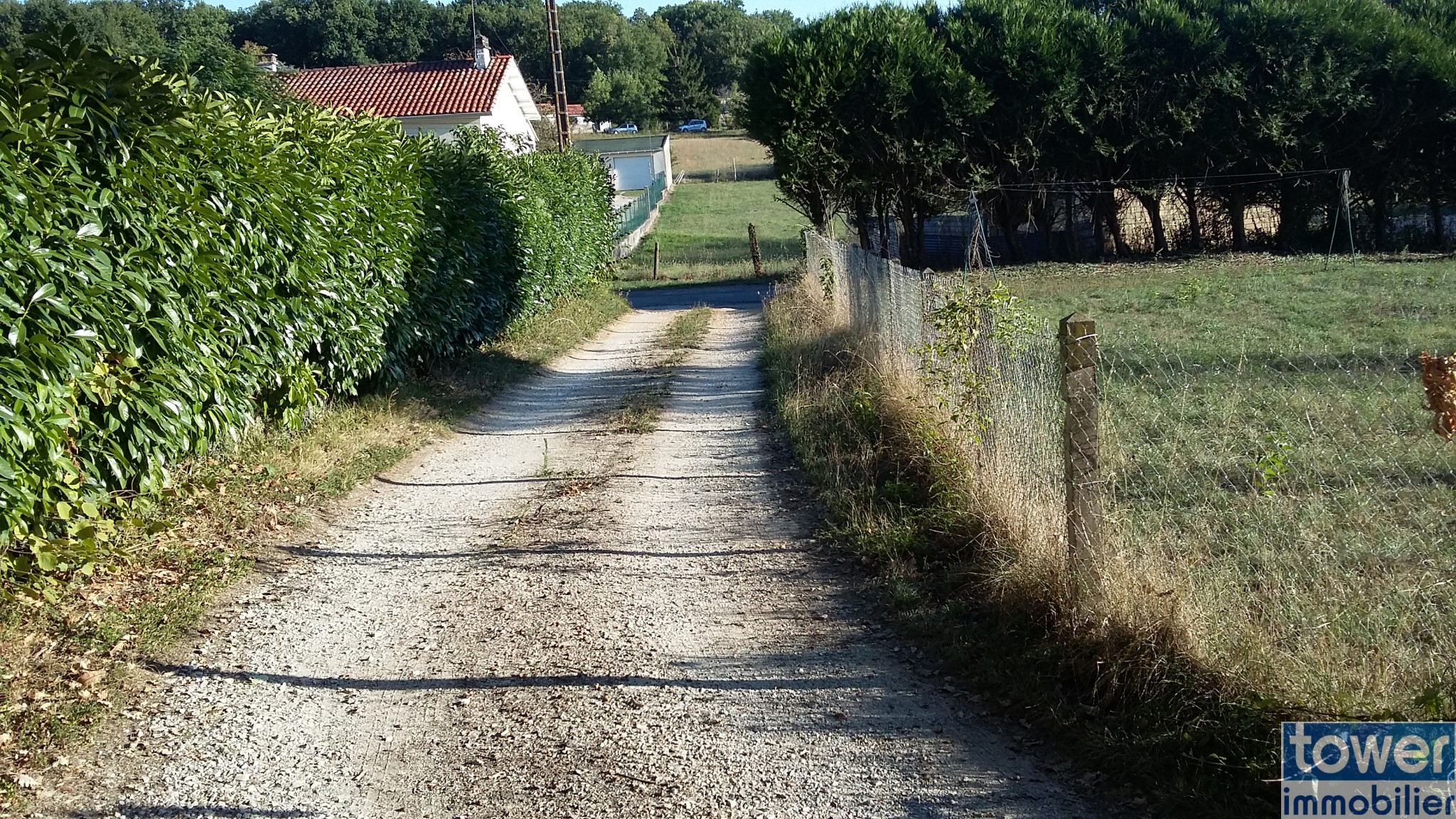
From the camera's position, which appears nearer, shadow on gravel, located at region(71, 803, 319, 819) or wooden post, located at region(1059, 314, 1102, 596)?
shadow on gravel, located at region(71, 803, 319, 819)

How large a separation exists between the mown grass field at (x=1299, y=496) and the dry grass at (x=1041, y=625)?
0.17m

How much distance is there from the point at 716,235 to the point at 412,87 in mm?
12609

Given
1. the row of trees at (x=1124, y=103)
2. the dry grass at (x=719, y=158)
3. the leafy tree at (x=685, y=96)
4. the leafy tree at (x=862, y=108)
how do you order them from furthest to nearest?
the leafy tree at (x=685, y=96) < the dry grass at (x=719, y=158) < the row of trees at (x=1124, y=103) < the leafy tree at (x=862, y=108)

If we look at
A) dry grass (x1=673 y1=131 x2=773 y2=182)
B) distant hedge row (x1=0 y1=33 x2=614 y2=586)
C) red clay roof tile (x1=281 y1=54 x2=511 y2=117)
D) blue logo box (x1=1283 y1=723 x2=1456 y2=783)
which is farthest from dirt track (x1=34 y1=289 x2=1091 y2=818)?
dry grass (x1=673 y1=131 x2=773 y2=182)

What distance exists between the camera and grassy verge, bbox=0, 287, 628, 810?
4.49m

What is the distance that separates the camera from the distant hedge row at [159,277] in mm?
4949

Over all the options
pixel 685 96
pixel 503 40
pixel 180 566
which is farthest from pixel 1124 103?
pixel 503 40

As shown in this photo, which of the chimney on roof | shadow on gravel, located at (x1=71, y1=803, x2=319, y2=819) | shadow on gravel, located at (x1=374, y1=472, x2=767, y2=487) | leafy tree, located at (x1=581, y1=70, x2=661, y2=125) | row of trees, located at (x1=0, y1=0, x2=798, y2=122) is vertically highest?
row of trees, located at (x1=0, y1=0, x2=798, y2=122)

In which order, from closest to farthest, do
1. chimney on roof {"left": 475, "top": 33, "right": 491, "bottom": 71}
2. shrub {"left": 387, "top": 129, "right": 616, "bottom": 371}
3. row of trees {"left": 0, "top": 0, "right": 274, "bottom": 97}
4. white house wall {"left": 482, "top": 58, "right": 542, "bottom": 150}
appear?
row of trees {"left": 0, "top": 0, "right": 274, "bottom": 97}, shrub {"left": 387, "top": 129, "right": 616, "bottom": 371}, white house wall {"left": 482, "top": 58, "right": 542, "bottom": 150}, chimney on roof {"left": 475, "top": 33, "right": 491, "bottom": 71}

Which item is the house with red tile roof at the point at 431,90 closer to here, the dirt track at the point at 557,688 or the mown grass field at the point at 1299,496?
the mown grass field at the point at 1299,496

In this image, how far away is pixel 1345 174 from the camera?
2280cm

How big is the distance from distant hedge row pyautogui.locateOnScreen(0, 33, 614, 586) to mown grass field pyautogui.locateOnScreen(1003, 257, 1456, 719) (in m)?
4.62

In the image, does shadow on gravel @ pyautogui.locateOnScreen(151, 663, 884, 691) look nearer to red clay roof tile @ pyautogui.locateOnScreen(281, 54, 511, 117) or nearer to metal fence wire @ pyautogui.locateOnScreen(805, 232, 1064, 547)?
metal fence wire @ pyautogui.locateOnScreen(805, 232, 1064, 547)

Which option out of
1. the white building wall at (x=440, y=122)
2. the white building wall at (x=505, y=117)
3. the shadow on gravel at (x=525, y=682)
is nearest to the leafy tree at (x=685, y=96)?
the white building wall at (x=505, y=117)
